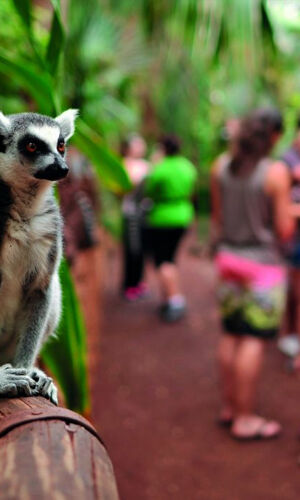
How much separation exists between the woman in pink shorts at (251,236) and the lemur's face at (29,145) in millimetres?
1827

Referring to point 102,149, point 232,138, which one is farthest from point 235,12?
point 102,149

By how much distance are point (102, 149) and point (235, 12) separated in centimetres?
155

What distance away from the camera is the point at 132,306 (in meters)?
6.39

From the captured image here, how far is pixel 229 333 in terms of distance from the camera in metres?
3.56

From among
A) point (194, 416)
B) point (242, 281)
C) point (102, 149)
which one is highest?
point (102, 149)

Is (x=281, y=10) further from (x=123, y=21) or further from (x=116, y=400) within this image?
(x=116, y=400)

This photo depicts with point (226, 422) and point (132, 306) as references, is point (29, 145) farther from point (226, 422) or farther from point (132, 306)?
point (132, 306)

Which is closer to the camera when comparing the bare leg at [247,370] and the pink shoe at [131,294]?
the bare leg at [247,370]

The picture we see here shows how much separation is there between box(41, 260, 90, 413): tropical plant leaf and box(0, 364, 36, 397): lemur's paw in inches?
20.8

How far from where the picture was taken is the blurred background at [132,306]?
6.55 feet

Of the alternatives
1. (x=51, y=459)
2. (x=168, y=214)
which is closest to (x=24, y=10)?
(x=51, y=459)

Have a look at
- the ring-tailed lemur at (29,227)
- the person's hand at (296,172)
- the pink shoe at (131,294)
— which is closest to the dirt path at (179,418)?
the pink shoe at (131,294)

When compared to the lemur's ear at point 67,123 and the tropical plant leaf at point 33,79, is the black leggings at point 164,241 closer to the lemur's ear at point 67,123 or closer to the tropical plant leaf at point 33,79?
the tropical plant leaf at point 33,79

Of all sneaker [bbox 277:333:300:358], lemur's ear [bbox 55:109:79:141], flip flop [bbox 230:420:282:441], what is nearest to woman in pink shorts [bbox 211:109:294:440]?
flip flop [bbox 230:420:282:441]
